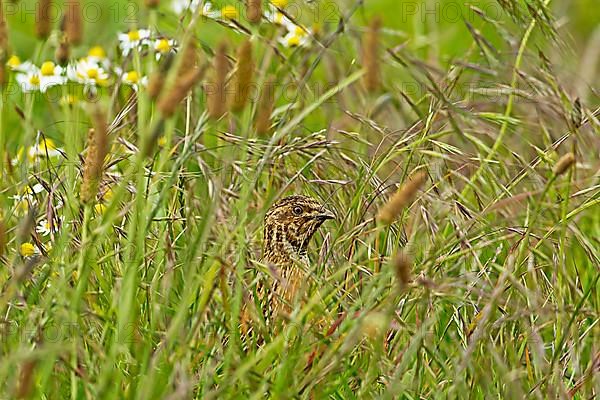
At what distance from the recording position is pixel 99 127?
77.2 inches

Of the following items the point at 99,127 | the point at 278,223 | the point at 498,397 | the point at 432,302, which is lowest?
the point at 498,397

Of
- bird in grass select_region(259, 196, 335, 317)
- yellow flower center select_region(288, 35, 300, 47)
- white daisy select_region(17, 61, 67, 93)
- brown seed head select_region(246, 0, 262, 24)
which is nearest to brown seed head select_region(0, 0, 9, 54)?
brown seed head select_region(246, 0, 262, 24)

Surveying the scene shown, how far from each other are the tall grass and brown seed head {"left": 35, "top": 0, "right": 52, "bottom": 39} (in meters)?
0.01

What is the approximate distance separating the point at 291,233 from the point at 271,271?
0.99 metres

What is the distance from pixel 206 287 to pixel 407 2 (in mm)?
5426

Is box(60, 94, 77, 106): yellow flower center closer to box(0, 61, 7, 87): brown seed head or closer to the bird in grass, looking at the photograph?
box(0, 61, 7, 87): brown seed head

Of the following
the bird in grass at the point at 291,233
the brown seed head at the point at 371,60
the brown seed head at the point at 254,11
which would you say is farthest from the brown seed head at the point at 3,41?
the bird in grass at the point at 291,233

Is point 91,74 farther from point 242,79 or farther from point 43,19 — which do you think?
point 242,79

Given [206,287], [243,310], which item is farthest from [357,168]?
[206,287]

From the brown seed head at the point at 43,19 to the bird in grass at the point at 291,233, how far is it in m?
0.98

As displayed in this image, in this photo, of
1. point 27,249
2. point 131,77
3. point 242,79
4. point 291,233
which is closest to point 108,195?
point 27,249

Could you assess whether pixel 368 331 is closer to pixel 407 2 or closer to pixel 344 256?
pixel 344 256

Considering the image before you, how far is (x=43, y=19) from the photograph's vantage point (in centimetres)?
258

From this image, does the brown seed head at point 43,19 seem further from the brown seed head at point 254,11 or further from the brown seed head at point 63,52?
the brown seed head at point 254,11
